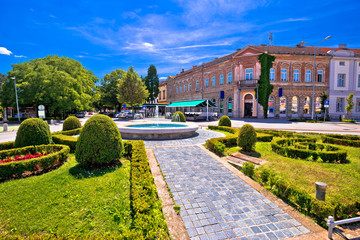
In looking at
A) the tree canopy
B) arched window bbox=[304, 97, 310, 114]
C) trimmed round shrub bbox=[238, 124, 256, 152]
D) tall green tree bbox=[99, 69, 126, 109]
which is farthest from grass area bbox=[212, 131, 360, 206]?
tall green tree bbox=[99, 69, 126, 109]

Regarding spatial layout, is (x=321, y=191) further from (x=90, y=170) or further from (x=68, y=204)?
Answer: (x=90, y=170)

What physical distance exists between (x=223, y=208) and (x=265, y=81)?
3134cm

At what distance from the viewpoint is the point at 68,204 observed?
3.83 metres

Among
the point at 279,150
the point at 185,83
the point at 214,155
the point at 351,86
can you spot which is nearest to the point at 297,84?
the point at 351,86

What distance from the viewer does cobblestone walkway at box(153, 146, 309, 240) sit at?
3.08 meters

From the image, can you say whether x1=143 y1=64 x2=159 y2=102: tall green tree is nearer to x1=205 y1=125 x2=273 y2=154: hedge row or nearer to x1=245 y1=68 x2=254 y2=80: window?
x1=245 y1=68 x2=254 y2=80: window

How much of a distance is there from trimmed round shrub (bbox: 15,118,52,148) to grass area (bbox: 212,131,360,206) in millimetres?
9658

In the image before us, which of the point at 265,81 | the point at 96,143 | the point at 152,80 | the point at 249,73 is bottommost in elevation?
the point at 96,143

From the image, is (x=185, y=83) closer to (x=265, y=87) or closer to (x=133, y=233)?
(x=265, y=87)

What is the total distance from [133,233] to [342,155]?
8472mm

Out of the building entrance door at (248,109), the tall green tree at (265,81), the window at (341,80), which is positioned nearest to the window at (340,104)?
the window at (341,80)

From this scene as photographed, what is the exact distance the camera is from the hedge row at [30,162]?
16.9 feet

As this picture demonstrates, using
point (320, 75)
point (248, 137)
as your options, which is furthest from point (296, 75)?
point (248, 137)

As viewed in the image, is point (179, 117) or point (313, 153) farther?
point (179, 117)
